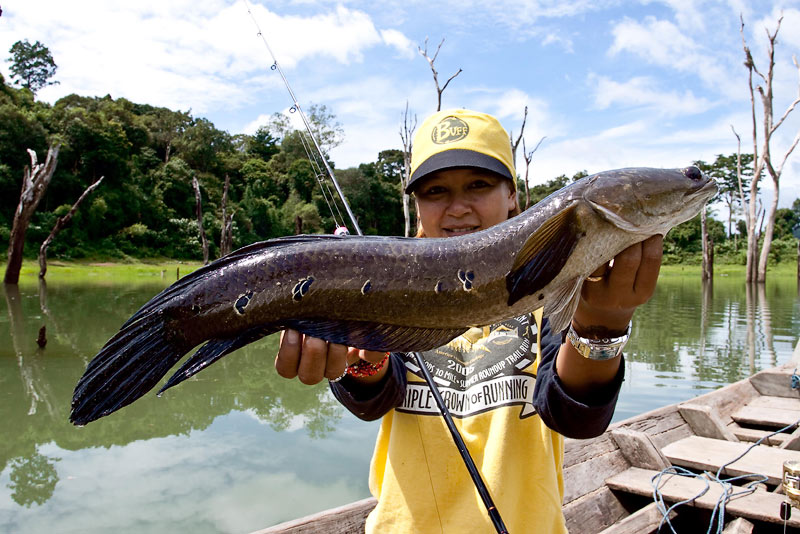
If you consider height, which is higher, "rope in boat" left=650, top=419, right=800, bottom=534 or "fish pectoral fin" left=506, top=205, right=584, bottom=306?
"fish pectoral fin" left=506, top=205, right=584, bottom=306

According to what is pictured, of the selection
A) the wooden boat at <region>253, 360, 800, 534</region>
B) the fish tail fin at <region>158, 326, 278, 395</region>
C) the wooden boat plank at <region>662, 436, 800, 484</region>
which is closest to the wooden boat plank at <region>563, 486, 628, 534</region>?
the wooden boat at <region>253, 360, 800, 534</region>

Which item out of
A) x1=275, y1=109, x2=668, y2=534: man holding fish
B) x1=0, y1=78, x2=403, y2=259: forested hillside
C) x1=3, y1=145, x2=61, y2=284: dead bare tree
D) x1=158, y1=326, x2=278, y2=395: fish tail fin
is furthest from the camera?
x1=0, y1=78, x2=403, y2=259: forested hillside

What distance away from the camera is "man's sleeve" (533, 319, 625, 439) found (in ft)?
6.99

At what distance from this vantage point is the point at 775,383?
25.0 ft

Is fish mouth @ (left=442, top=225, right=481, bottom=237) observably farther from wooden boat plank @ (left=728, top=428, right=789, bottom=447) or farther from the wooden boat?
wooden boat plank @ (left=728, top=428, right=789, bottom=447)

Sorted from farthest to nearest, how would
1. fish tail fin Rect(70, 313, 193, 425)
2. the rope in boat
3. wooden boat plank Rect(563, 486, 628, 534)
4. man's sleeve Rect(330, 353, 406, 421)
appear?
1. wooden boat plank Rect(563, 486, 628, 534)
2. the rope in boat
3. man's sleeve Rect(330, 353, 406, 421)
4. fish tail fin Rect(70, 313, 193, 425)

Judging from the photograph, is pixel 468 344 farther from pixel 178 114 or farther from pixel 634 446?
pixel 178 114

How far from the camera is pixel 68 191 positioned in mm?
45000

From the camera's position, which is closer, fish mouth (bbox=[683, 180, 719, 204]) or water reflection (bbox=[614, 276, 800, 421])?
fish mouth (bbox=[683, 180, 719, 204])

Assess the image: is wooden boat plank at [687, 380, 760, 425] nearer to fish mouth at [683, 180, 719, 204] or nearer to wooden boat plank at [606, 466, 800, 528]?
wooden boat plank at [606, 466, 800, 528]

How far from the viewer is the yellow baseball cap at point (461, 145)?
2.56m

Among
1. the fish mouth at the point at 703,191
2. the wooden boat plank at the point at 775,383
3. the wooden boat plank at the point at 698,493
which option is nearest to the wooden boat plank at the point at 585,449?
the wooden boat plank at the point at 698,493

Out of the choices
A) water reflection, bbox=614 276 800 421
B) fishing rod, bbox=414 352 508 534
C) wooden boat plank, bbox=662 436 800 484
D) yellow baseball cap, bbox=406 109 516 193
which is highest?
yellow baseball cap, bbox=406 109 516 193

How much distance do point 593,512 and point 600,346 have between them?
2806 millimetres
